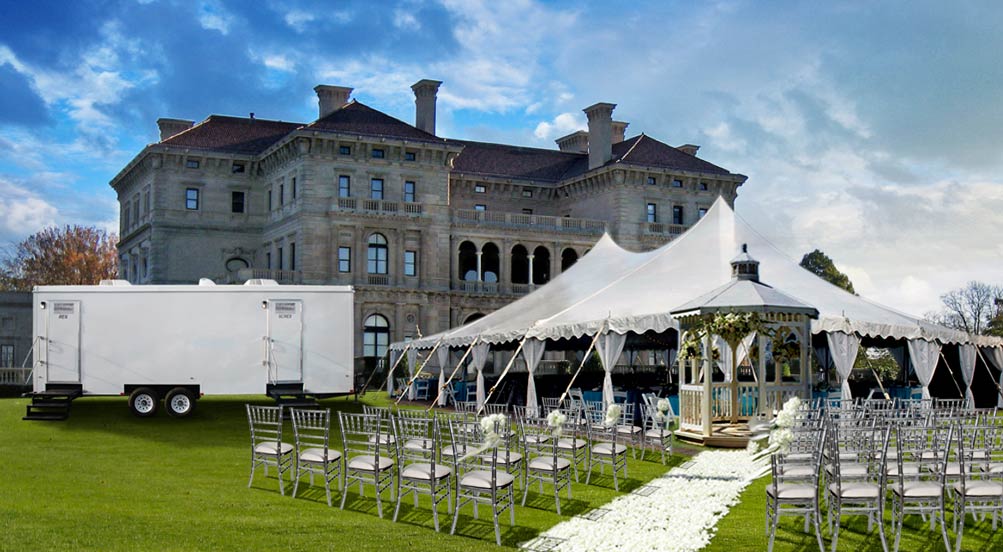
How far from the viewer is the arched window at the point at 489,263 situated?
5850 cm

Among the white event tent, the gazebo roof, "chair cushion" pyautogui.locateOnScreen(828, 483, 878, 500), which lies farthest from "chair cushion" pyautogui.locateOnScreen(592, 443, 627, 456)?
the white event tent

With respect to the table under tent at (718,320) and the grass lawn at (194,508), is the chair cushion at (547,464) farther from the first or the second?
the table under tent at (718,320)

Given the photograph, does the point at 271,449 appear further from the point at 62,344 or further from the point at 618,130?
the point at 618,130

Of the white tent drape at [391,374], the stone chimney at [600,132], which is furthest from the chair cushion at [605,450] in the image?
the stone chimney at [600,132]

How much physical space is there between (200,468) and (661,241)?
150 ft

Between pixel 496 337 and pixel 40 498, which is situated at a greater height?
pixel 496 337

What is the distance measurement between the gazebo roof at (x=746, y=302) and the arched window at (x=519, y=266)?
39.8 meters

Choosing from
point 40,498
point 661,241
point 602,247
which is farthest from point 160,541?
point 661,241

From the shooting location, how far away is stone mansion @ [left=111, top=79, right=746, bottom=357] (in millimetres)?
51156

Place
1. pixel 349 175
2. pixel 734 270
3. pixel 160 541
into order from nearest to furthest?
pixel 160 541 → pixel 734 270 → pixel 349 175

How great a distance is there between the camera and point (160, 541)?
9883mm

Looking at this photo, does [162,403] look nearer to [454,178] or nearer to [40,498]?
[40,498]

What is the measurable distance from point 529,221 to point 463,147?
5906 millimetres

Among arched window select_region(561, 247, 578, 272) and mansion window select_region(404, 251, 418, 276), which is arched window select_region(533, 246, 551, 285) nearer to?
arched window select_region(561, 247, 578, 272)
